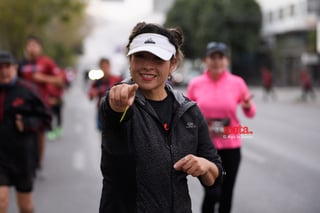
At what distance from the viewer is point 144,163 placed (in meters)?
2.26

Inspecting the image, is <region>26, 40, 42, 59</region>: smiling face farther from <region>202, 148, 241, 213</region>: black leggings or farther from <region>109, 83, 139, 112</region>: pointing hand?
<region>109, 83, 139, 112</region>: pointing hand

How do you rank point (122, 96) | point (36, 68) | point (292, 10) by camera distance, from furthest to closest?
1. point (292, 10)
2. point (36, 68)
3. point (122, 96)

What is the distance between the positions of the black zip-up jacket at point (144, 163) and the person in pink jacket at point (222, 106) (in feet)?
6.77

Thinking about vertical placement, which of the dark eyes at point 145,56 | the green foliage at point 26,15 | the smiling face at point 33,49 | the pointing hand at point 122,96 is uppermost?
the green foliage at point 26,15

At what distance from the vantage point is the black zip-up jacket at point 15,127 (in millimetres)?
4477

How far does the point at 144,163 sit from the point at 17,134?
2.66 metres

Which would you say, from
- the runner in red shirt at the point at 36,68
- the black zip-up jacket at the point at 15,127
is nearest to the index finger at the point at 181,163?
the black zip-up jacket at the point at 15,127

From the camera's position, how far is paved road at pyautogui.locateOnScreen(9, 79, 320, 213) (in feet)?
20.5

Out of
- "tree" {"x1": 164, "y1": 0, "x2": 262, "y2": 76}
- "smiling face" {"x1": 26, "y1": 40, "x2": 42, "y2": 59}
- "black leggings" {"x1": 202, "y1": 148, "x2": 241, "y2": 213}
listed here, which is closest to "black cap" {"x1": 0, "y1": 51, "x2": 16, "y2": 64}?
"black leggings" {"x1": 202, "y1": 148, "x2": 241, "y2": 213}

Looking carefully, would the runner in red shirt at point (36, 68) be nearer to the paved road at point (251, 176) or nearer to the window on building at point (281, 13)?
the paved road at point (251, 176)

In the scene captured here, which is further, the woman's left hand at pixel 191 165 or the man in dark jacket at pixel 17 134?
the man in dark jacket at pixel 17 134

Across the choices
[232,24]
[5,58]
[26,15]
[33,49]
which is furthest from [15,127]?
[232,24]

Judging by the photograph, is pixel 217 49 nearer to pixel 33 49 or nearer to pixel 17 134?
pixel 17 134

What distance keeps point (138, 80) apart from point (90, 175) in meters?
6.06
